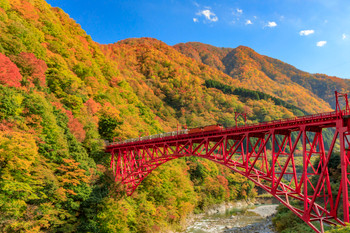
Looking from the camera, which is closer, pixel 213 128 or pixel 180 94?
pixel 213 128

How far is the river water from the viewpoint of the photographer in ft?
110

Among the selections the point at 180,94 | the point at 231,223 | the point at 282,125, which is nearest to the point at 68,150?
the point at 282,125

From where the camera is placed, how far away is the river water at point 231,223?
110 feet

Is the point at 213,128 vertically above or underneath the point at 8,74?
underneath

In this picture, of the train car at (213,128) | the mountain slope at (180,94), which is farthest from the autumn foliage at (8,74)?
the mountain slope at (180,94)

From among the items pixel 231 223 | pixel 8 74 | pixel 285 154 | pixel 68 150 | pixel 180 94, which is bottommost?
pixel 231 223

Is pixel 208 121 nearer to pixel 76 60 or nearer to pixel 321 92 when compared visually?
pixel 76 60

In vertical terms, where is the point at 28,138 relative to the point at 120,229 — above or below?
above

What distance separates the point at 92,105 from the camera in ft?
123

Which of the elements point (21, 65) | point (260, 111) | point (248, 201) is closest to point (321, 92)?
point (260, 111)

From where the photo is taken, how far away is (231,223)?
3856cm

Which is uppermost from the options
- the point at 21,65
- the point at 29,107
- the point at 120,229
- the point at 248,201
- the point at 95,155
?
the point at 21,65

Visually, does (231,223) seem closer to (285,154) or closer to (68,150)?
(285,154)

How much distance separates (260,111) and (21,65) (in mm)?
101215
